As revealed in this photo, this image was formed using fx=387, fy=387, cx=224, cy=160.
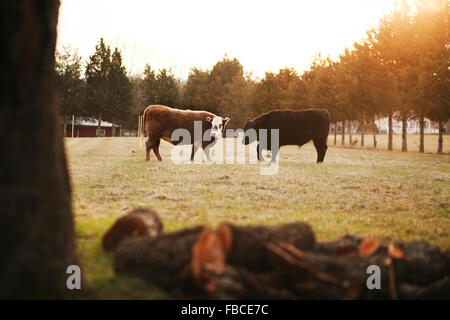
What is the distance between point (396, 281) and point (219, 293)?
1569 millimetres

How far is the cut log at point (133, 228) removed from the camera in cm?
360

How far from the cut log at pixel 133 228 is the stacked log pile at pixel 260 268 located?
9.5 inches

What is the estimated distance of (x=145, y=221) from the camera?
3.62 m

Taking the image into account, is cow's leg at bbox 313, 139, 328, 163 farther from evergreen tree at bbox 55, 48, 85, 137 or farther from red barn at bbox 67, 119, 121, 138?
red barn at bbox 67, 119, 121, 138

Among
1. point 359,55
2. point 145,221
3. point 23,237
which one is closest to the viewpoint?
point 23,237

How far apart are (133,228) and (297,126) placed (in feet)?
42.9

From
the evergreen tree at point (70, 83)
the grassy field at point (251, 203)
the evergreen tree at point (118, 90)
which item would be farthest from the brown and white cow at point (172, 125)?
the evergreen tree at point (118, 90)

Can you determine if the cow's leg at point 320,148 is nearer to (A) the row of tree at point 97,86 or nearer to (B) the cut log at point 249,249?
(B) the cut log at point 249,249

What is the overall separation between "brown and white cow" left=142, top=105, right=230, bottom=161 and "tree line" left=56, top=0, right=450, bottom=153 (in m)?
16.2

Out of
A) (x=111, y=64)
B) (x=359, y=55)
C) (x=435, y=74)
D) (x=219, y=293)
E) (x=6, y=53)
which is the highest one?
(x=111, y=64)

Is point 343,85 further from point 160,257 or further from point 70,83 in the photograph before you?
point 70,83

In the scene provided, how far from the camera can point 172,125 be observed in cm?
1460
